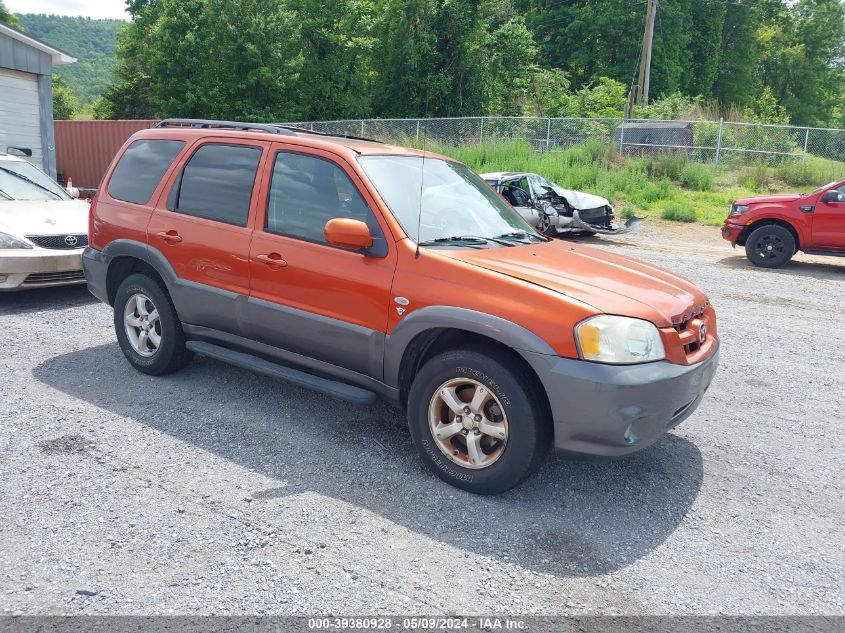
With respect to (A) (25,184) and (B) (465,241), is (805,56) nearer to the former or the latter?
(A) (25,184)

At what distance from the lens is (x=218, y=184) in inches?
193

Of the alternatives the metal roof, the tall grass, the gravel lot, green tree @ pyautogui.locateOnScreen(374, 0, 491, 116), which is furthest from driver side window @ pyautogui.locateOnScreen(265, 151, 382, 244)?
green tree @ pyautogui.locateOnScreen(374, 0, 491, 116)

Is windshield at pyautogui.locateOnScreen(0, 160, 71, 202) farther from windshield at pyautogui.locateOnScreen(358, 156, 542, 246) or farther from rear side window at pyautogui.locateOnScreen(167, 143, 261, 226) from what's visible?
windshield at pyautogui.locateOnScreen(358, 156, 542, 246)

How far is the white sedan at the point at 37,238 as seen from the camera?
735 cm

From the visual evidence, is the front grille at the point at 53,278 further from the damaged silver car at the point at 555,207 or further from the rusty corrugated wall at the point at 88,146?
the rusty corrugated wall at the point at 88,146

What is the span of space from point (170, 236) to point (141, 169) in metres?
0.79

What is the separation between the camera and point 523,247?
172 inches

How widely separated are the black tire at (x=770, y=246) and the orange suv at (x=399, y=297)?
28.4 feet

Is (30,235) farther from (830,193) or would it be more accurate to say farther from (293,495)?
(830,193)

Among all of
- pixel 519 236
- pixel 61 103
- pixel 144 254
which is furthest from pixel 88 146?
pixel 61 103

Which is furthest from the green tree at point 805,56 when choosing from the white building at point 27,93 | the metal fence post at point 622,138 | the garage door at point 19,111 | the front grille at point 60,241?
the front grille at point 60,241

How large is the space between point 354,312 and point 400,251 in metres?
0.45

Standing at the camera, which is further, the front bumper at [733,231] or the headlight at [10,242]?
the front bumper at [733,231]

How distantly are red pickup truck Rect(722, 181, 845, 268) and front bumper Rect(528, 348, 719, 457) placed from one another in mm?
9685
